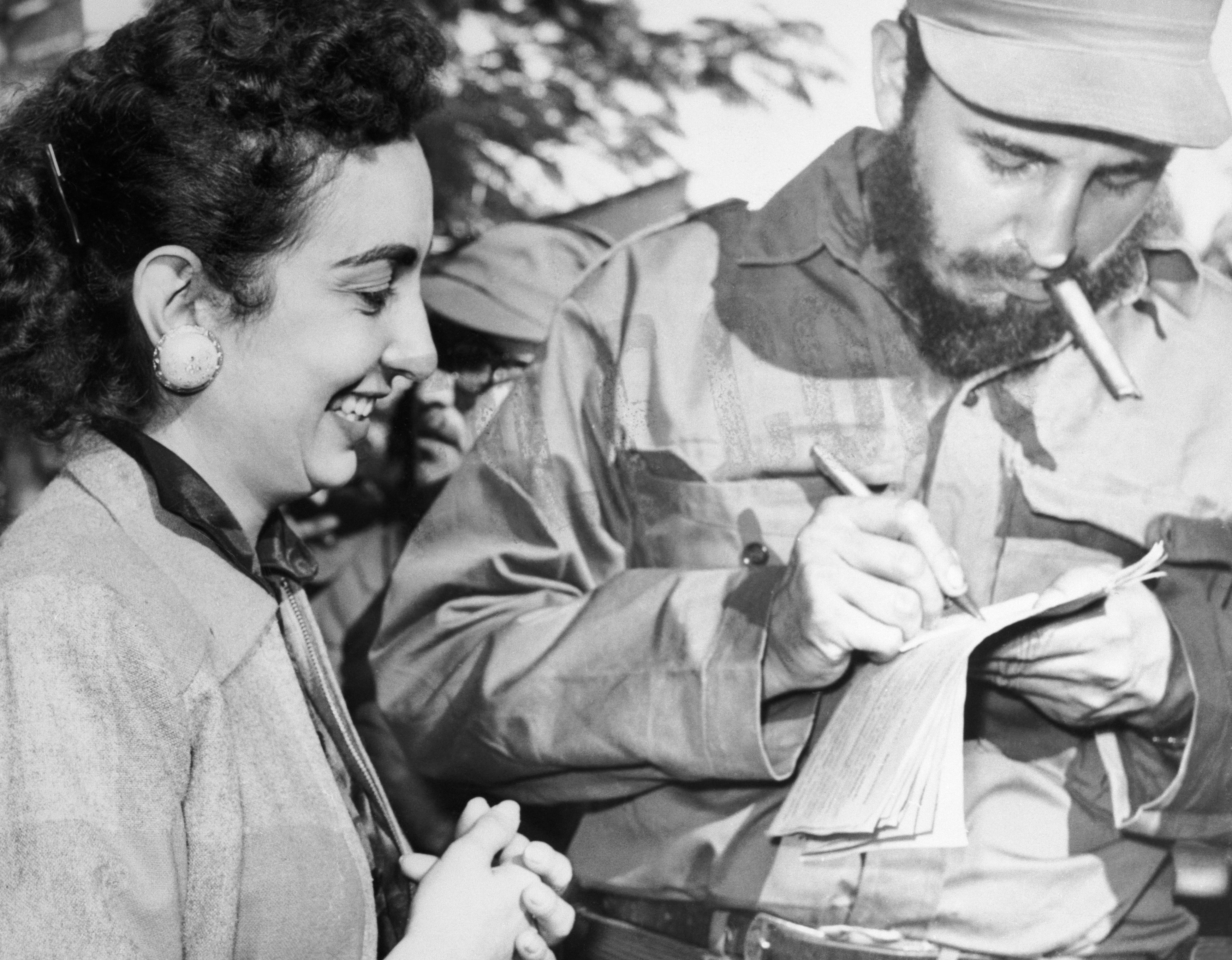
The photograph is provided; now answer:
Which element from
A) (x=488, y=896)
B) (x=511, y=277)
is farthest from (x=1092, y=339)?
(x=488, y=896)

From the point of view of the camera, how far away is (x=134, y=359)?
3.95ft

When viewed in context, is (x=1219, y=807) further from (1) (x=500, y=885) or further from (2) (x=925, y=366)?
(1) (x=500, y=885)

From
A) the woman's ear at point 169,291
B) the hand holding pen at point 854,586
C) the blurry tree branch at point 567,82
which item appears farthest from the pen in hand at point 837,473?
the woman's ear at point 169,291

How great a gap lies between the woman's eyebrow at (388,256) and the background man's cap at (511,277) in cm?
31

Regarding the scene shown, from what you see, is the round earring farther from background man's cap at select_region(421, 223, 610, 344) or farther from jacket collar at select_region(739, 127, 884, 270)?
jacket collar at select_region(739, 127, 884, 270)

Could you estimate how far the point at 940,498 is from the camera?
137cm

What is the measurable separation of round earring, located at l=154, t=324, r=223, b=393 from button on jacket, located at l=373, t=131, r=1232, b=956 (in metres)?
0.45

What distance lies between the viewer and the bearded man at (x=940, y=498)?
1327 mm

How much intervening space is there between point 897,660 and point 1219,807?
35 centimetres

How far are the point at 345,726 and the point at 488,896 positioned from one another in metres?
0.24

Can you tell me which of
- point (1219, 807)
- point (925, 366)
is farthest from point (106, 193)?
point (1219, 807)

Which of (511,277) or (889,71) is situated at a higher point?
(889,71)

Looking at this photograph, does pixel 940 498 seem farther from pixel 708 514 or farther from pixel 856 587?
pixel 708 514

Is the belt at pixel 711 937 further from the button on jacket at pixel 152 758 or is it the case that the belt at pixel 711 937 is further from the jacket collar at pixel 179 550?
the jacket collar at pixel 179 550
